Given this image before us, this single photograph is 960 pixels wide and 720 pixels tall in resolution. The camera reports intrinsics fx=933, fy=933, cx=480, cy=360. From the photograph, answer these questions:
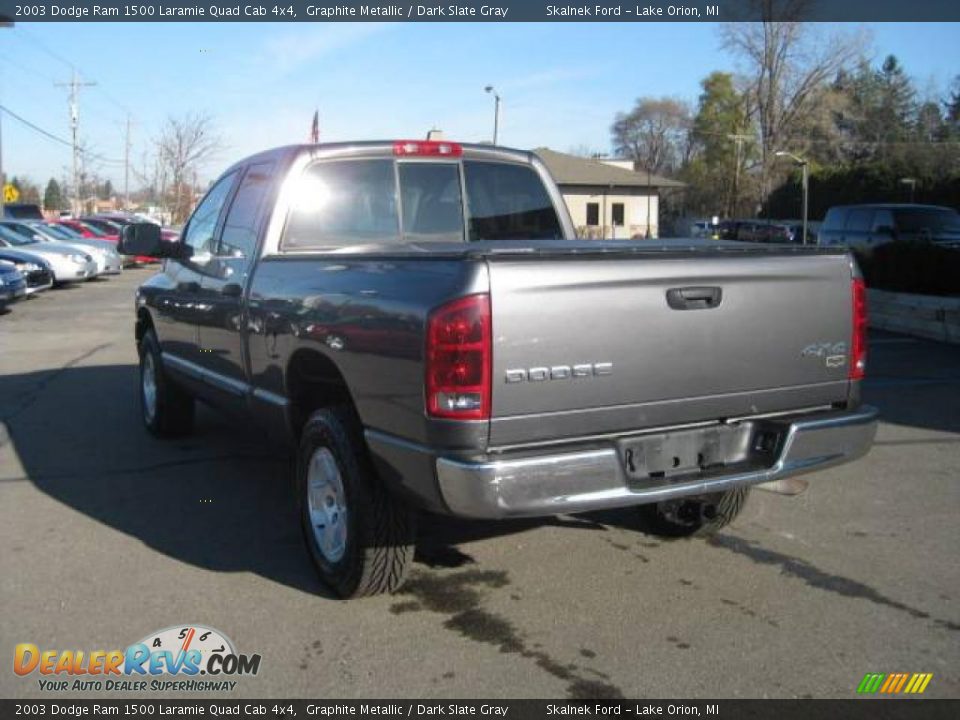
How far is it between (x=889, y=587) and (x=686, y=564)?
3.05 feet

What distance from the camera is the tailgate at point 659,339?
3.45m

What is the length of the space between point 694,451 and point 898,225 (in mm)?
16603

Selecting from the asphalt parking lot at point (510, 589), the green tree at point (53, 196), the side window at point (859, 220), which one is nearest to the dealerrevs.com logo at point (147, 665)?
the asphalt parking lot at point (510, 589)

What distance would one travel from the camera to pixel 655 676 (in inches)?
136

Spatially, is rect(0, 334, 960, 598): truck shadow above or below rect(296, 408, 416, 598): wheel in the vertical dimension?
below

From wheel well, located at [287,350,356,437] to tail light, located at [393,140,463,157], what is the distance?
1.62m

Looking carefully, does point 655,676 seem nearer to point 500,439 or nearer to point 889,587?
point 500,439

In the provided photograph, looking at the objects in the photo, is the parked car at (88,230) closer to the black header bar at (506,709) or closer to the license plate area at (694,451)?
the black header bar at (506,709)

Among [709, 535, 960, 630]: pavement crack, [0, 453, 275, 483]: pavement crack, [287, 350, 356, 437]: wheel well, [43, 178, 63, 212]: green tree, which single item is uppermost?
[43, 178, 63, 212]: green tree

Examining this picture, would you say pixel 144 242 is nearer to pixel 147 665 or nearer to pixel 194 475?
pixel 194 475

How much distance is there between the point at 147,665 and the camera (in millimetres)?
3646

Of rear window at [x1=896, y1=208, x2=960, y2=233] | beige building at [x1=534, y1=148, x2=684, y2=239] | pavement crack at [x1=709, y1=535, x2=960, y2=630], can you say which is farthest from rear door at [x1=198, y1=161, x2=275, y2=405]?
beige building at [x1=534, y1=148, x2=684, y2=239]

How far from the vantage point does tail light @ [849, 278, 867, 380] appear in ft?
13.8

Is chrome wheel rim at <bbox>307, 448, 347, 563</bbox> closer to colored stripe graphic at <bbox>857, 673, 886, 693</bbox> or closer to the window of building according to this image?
colored stripe graphic at <bbox>857, 673, 886, 693</bbox>
